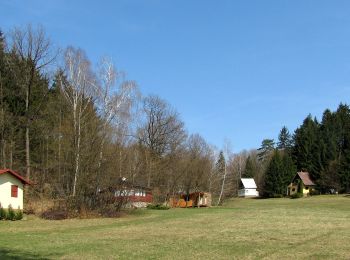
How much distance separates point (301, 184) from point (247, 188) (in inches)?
863

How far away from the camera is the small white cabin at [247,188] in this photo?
4700 inches

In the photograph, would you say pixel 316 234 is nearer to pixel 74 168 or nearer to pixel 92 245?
pixel 92 245

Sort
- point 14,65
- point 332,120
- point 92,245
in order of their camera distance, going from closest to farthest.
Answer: point 92,245
point 14,65
point 332,120

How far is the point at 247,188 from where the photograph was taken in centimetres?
11956

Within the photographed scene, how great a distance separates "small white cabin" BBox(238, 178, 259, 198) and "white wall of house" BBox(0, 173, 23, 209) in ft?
284

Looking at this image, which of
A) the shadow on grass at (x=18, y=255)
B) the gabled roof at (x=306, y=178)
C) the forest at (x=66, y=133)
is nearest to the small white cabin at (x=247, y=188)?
the gabled roof at (x=306, y=178)

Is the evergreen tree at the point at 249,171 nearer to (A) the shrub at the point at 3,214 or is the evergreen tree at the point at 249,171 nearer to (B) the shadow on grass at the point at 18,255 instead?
(A) the shrub at the point at 3,214

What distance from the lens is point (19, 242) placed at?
58.3ft

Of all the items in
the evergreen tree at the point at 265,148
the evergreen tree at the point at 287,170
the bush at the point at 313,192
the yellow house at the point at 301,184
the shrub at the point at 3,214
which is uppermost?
the evergreen tree at the point at 265,148

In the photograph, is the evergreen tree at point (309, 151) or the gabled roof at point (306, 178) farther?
the evergreen tree at point (309, 151)

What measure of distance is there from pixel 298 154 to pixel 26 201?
80438 millimetres

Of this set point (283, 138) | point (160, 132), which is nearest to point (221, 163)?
point (160, 132)

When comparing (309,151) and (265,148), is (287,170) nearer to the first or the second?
(309,151)

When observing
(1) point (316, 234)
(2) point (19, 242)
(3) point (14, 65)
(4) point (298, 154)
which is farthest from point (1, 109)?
(4) point (298, 154)
